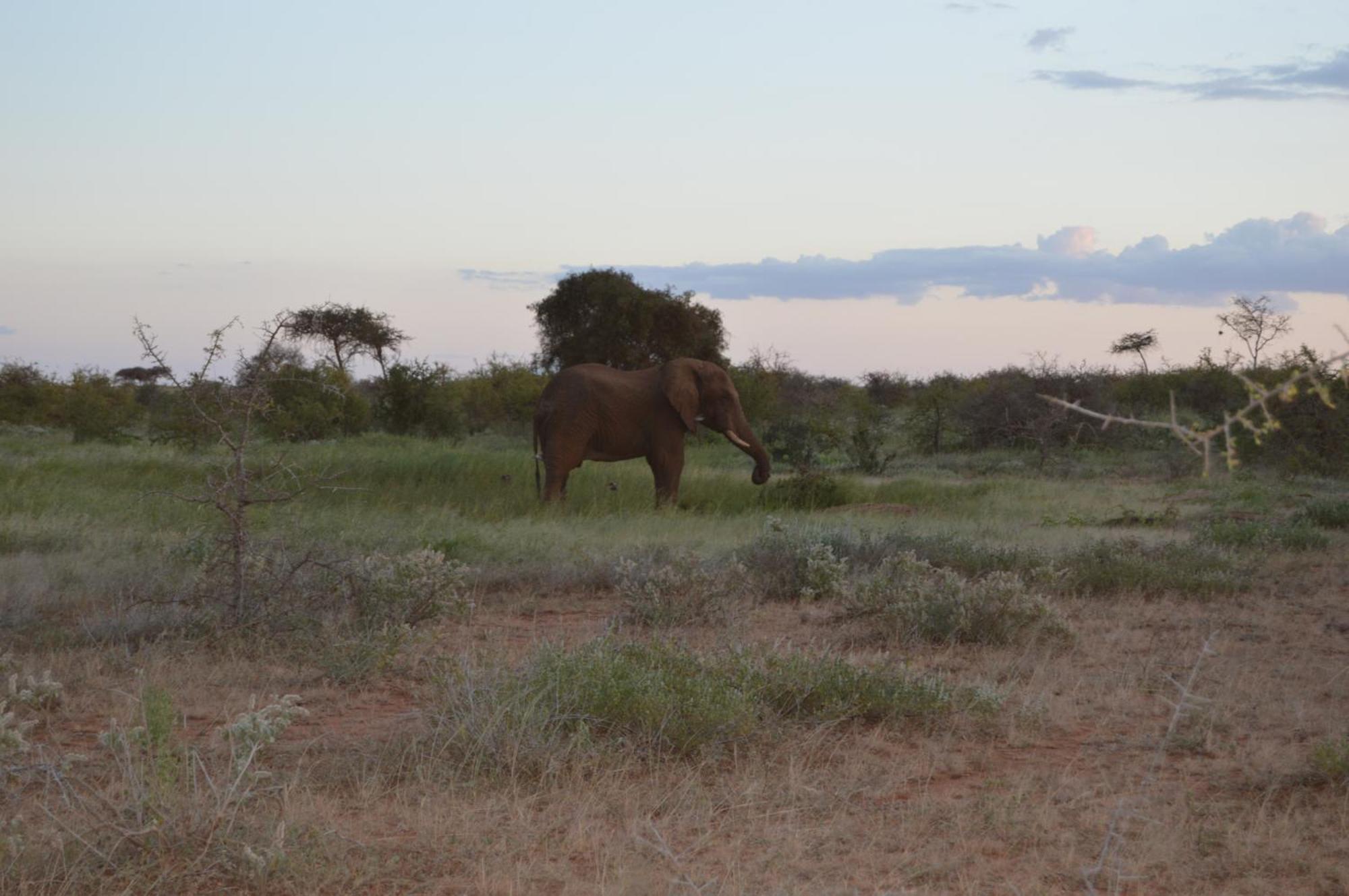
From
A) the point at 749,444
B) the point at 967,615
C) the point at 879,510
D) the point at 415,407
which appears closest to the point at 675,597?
the point at 967,615

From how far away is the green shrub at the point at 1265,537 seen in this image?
10570 mm

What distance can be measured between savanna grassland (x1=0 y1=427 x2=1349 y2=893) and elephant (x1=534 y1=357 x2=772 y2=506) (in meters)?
4.62

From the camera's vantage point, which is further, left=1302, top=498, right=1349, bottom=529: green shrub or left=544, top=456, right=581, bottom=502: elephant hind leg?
left=544, top=456, right=581, bottom=502: elephant hind leg

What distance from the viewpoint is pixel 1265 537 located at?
10.7 meters

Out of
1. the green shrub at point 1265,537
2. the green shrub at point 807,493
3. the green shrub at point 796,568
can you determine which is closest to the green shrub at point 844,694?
the green shrub at point 796,568

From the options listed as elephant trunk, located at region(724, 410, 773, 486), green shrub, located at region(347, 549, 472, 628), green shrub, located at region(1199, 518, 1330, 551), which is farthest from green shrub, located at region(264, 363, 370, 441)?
green shrub, located at region(1199, 518, 1330, 551)

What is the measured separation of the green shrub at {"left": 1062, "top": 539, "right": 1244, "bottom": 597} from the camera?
8609 mm

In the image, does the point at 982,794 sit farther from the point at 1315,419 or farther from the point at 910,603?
the point at 1315,419

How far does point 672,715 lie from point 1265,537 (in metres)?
7.79

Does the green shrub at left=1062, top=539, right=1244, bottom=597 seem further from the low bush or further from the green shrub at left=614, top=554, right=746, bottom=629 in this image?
the low bush

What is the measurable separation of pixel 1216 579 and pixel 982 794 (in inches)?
197

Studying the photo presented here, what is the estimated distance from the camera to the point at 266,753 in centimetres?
475

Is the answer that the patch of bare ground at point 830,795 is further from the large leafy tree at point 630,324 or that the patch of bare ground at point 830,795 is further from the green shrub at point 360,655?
the large leafy tree at point 630,324

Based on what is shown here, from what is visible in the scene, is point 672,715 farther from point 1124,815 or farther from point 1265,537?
point 1265,537
